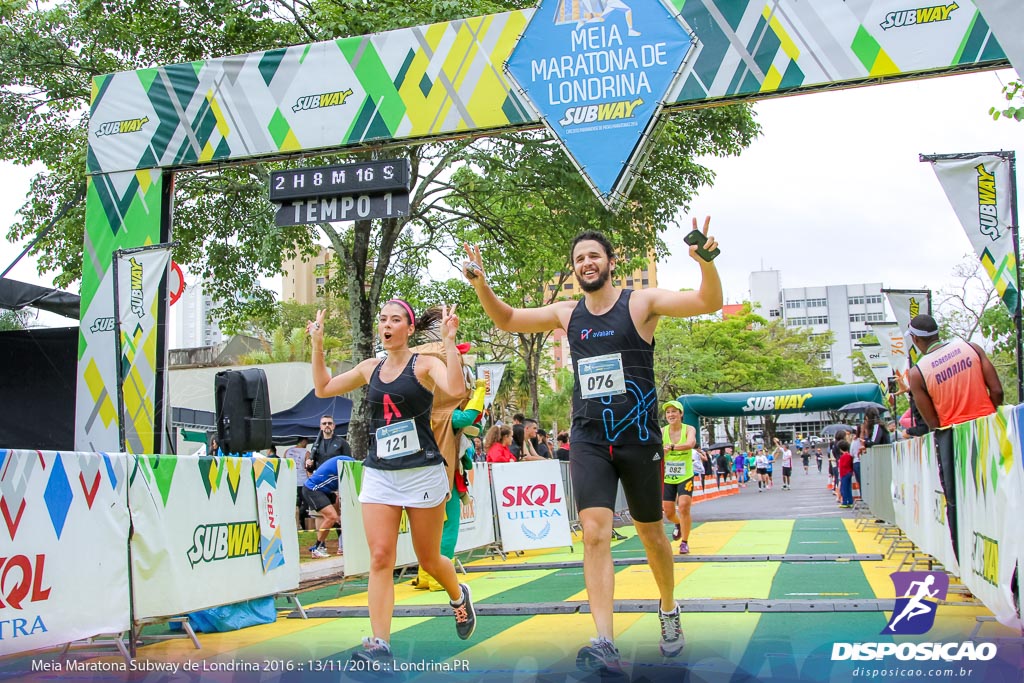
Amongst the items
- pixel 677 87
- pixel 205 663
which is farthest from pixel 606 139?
pixel 205 663

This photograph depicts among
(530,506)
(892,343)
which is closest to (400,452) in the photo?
(530,506)

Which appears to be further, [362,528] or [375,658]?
[362,528]

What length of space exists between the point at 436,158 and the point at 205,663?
11429 millimetres

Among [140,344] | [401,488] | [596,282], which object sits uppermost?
[140,344]

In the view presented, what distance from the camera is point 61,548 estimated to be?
196 inches

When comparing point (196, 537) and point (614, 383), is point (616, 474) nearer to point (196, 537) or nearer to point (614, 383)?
point (614, 383)

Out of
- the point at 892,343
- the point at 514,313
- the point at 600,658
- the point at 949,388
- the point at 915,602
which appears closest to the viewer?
the point at 600,658

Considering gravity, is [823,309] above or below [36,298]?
above

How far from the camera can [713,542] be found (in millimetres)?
12969

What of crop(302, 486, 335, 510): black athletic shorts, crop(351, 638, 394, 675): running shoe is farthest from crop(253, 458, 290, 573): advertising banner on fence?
crop(302, 486, 335, 510): black athletic shorts

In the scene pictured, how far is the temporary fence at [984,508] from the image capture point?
4.55m

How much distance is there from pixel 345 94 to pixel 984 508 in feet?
24.1

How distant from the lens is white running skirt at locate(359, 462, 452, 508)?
496cm

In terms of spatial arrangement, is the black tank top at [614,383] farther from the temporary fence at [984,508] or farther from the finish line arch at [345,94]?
the finish line arch at [345,94]
